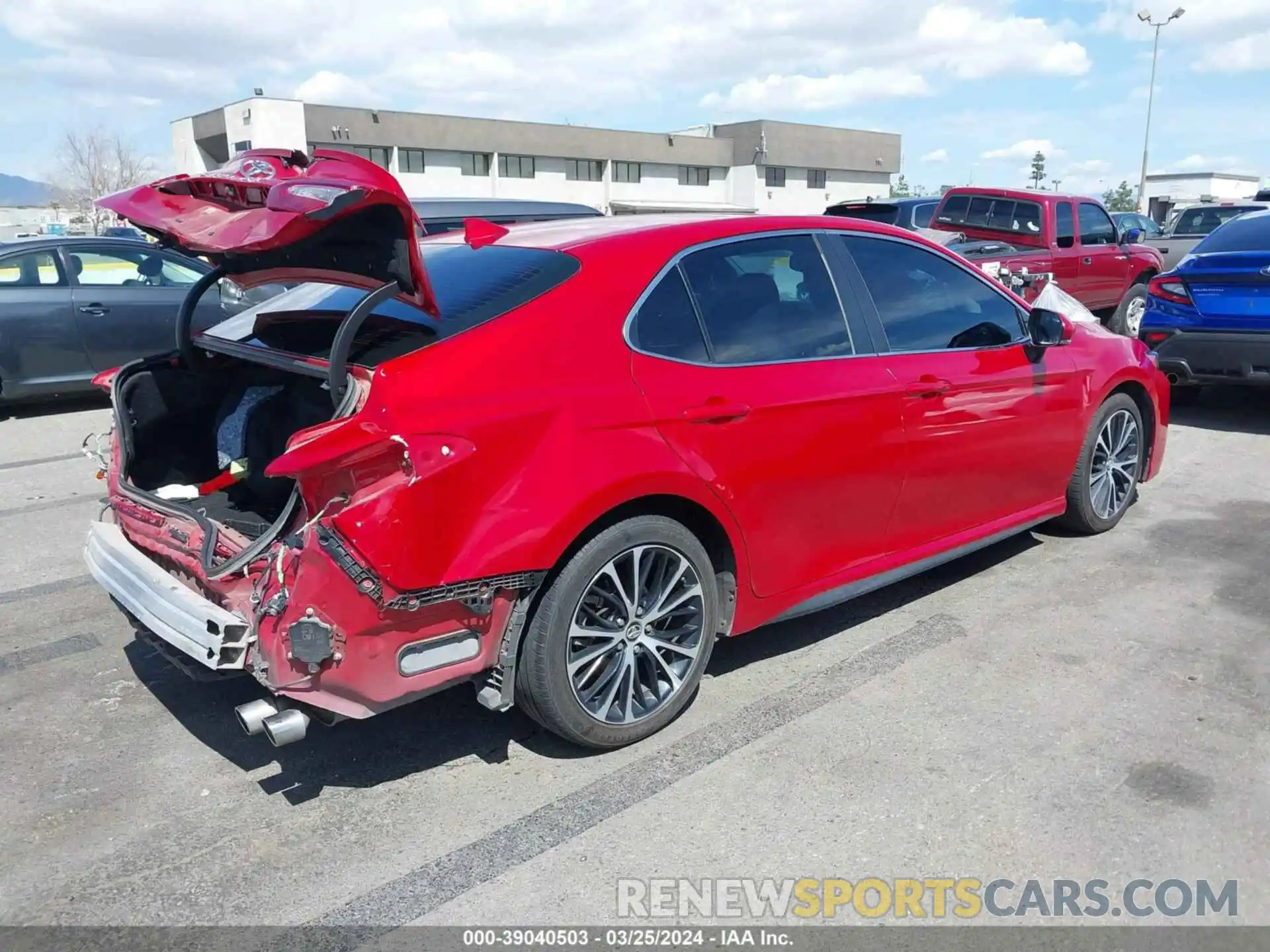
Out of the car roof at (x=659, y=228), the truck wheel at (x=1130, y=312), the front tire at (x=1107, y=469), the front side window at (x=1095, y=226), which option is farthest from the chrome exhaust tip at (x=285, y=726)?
the truck wheel at (x=1130, y=312)

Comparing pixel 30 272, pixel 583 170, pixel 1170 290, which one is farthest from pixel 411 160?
pixel 1170 290

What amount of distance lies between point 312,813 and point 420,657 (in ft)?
2.17

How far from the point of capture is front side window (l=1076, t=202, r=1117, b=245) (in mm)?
12109

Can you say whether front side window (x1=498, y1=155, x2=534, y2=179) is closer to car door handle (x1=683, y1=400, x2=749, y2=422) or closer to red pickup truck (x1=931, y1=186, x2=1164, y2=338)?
red pickup truck (x1=931, y1=186, x2=1164, y2=338)

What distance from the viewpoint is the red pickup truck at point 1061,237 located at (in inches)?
458

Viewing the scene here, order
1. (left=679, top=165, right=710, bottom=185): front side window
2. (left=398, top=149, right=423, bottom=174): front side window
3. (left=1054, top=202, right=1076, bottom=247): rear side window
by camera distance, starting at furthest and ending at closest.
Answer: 1. (left=679, top=165, right=710, bottom=185): front side window
2. (left=398, top=149, right=423, bottom=174): front side window
3. (left=1054, top=202, right=1076, bottom=247): rear side window

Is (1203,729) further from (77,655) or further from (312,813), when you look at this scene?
(77,655)

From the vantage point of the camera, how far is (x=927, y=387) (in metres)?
4.24

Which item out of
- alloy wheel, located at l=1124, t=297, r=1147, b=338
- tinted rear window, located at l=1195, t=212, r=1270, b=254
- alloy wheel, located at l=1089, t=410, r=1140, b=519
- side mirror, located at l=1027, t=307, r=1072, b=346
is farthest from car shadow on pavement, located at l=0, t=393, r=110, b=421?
alloy wheel, located at l=1124, t=297, r=1147, b=338

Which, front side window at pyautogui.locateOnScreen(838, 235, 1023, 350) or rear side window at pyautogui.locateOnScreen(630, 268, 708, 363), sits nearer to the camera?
rear side window at pyautogui.locateOnScreen(630, 268, 708, 363)

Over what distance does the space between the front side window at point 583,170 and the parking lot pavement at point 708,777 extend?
2179 inches

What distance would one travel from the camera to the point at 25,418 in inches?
376

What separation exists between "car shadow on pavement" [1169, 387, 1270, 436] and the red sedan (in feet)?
15.7

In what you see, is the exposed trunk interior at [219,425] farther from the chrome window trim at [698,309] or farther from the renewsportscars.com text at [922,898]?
the renewsportscars.com text at [922,898]
